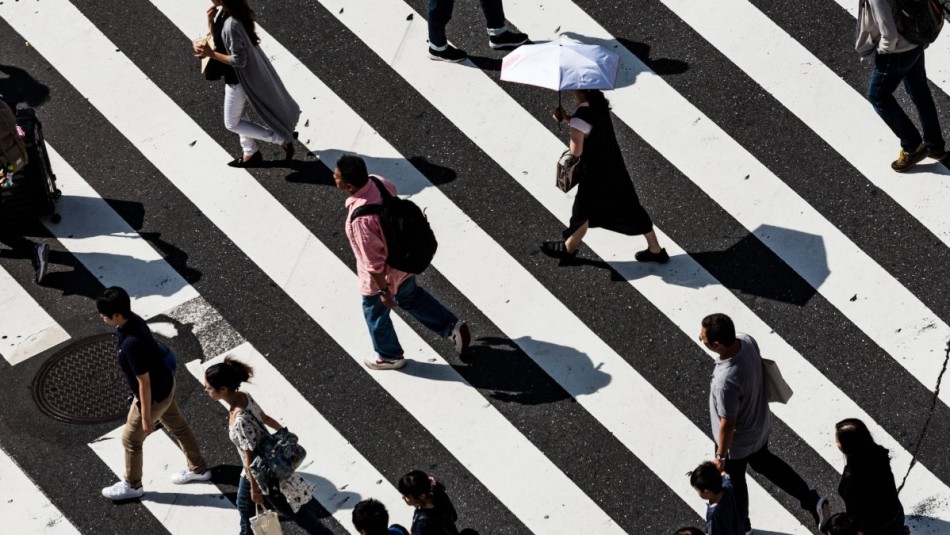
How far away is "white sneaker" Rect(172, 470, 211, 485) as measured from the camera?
33.8 ft

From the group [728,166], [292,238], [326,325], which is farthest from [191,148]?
[728,166]

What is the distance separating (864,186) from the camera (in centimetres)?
1183

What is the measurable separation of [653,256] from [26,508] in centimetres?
477

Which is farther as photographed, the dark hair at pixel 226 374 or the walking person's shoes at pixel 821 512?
the walking person's shoes at pixel 821 512

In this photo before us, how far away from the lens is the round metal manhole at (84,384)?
10812 millimetres

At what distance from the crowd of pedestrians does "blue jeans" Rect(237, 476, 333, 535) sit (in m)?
0.01

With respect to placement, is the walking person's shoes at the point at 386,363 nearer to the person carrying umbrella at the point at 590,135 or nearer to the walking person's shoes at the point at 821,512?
the person carrying umbrella at the point at 590,135

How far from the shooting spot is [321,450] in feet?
34.4

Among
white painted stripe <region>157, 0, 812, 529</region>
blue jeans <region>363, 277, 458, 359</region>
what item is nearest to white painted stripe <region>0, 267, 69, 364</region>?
blue jeans <region>363, 277, 458, 359</region>

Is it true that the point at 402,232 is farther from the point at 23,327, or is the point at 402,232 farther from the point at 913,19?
the point at 913,19

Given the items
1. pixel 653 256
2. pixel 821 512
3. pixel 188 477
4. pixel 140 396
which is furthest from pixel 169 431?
pixel 821 512

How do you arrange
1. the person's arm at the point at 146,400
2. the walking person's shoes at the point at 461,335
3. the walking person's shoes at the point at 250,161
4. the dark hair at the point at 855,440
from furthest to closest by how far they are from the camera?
the walking person's shoes at the point at 250,161
the walking person's shoes at the point at 461,335
the person's arm at the point at 146,400
the dark hair at the point at 855,440

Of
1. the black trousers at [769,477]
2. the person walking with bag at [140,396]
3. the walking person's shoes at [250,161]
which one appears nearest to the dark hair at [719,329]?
the black trousers at [769,477]

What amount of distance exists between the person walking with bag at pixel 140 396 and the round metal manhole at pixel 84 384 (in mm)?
741
